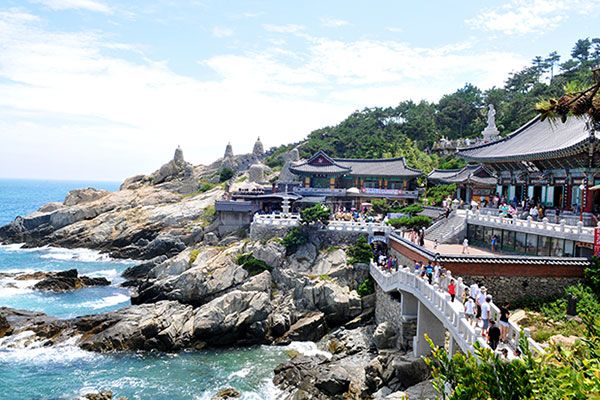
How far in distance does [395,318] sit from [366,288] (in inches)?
231

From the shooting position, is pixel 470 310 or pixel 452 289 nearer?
pixel 470 310

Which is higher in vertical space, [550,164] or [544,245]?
[550,164]

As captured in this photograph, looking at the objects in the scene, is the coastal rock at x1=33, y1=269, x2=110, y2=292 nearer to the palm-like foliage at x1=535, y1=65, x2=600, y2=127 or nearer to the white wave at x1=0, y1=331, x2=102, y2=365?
the white wave at x1=0, y1=331, x2=102, y2=365

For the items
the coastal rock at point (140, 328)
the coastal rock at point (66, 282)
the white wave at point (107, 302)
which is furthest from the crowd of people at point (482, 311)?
the coastal rock at point (66, 282)

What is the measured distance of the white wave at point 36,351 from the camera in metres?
28.3

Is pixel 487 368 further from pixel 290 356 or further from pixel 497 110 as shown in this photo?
pixel 497 110

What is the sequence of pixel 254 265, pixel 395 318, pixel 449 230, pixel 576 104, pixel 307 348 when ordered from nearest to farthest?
pixel 576 104
pixel 395 318
pixel 307 348
pixel 449 230
pixel 254 265

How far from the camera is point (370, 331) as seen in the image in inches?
1184

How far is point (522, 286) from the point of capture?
23.1 metres

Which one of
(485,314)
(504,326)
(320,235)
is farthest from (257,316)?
(504,326)

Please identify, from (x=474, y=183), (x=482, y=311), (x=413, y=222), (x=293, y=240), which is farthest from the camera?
(x=474, y=183)

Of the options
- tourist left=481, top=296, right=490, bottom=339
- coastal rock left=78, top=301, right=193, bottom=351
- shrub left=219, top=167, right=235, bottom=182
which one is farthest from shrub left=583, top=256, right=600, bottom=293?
shrub left=219, top=167, right=235, bottom=182

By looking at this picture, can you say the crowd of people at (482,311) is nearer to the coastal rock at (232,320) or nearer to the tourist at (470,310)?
the tourist at (470,310)

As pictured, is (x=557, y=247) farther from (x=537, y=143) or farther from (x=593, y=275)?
(x=537, y=143)
